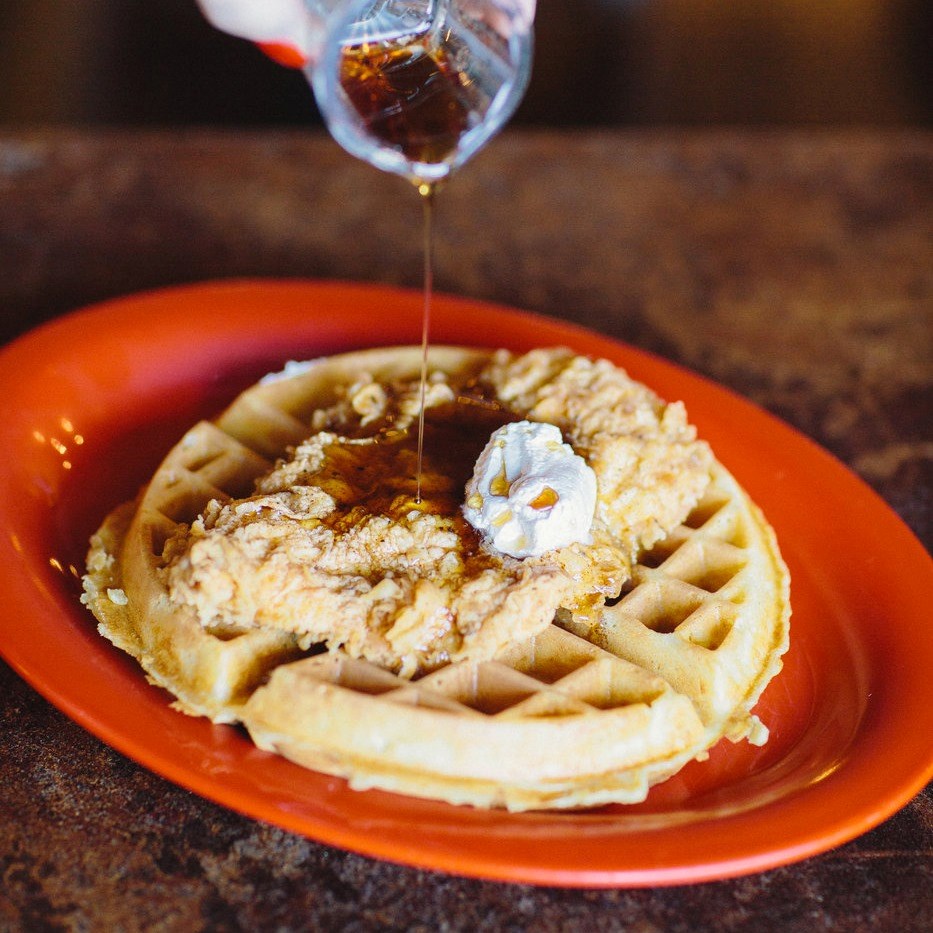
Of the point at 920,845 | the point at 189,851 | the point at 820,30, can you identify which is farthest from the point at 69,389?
the point at 820,30

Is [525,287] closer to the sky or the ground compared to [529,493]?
closer to the ground

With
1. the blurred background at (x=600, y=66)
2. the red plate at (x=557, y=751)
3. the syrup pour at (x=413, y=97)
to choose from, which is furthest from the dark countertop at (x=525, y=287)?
the blurred background at (x=600, y=66)

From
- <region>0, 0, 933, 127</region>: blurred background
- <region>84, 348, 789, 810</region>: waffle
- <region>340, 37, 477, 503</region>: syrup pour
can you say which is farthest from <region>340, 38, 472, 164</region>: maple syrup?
<region>0, 0, 933, 127</region>: blurred background

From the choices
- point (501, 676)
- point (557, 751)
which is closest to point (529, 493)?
point (501, 676)

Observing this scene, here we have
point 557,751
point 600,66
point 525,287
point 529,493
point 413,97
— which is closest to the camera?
point 557,751

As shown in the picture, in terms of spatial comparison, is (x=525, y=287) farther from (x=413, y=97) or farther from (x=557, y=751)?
(x=557, y=751)

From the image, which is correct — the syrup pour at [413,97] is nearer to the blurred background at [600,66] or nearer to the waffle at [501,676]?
the waffle at [501,676]

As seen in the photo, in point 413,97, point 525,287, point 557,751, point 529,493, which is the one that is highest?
point 413,97

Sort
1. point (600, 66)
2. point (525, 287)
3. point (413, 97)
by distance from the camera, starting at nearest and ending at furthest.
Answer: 1. point (413, 97)
2. point (525, 287)
3. point (600, 66)
